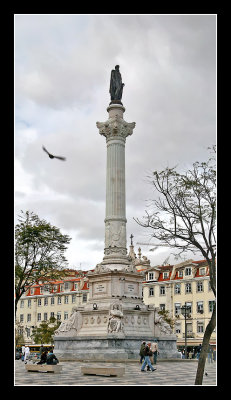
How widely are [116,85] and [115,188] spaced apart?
850 cm

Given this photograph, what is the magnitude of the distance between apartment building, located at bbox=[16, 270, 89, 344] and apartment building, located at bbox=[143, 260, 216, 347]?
34.8 feet

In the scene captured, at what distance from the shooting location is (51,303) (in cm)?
7712

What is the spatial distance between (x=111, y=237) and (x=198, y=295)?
33925 millimetres

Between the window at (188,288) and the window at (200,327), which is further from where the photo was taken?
the window at (188,288)

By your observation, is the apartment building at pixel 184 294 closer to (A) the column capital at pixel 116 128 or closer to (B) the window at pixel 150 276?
(B) the window at pixel 150 276

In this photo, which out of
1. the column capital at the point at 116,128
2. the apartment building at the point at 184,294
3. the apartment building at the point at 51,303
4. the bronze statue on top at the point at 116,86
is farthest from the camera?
the apartment building at the point at 51,303

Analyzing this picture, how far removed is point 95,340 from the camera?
28.5m

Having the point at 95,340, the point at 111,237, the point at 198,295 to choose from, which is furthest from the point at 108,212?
the point at 198,295

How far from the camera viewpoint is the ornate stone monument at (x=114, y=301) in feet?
92.8

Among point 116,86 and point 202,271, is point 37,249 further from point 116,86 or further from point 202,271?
point 202,271

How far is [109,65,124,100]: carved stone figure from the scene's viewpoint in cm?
3697

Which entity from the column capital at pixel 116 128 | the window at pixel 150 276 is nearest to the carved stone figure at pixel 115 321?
the column capital at pixel 116 128

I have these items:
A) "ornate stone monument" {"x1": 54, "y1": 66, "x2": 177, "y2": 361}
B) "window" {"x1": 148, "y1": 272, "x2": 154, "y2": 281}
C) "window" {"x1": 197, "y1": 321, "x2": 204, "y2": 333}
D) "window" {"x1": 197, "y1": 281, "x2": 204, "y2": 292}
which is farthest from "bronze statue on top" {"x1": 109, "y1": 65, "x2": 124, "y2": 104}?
"window" {"x1": 148, "y1": 272, "x2": 154, "y2": 281}
